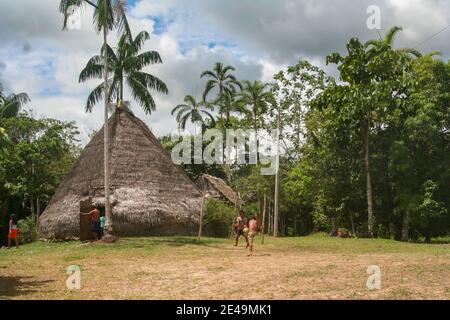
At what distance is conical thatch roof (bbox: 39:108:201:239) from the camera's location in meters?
21.7

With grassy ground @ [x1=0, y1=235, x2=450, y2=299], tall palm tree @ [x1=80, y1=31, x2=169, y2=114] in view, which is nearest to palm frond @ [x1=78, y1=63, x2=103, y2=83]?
tall palm tree @ [x1=80, y1=31, x2=169, y2=114]

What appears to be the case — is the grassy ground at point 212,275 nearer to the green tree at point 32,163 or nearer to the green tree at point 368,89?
the green tree at point 368,89

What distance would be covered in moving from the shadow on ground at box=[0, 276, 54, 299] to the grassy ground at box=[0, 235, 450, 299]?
0.06ft

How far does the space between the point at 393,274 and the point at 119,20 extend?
13749 mm

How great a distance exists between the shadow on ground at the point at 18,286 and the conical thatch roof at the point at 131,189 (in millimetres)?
10029

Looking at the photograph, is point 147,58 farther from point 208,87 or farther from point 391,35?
point 208,87

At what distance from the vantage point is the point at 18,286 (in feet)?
33.7

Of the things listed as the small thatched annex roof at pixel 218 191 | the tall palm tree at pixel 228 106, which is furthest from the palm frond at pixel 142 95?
the tall palm tree at pixel 228 106

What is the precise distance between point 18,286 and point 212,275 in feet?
12.4

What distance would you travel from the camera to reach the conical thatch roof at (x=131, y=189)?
2166 centimetres
